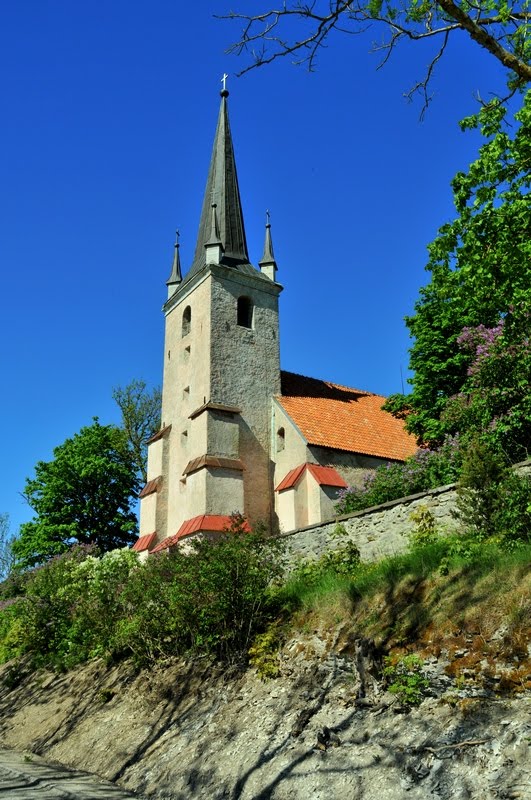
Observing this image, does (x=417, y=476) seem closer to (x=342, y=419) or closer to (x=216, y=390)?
(x=342, y=419)

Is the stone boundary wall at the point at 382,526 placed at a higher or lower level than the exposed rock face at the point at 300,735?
higher

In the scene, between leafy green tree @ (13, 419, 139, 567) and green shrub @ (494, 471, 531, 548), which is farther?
leafy green tree @ (13, 419, 139, 567)

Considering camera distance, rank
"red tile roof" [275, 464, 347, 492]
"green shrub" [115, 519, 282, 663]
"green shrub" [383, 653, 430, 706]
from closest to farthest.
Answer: "green shrub" [383, 653, 430, 706] → "green shrub" [115, 519, 282, 663] → "red tile roof" [275, 464, 347, 492]

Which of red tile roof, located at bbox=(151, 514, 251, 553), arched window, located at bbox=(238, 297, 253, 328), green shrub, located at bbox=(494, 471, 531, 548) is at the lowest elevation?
green shrub, located at bbox=(494, 471, 531, 548)

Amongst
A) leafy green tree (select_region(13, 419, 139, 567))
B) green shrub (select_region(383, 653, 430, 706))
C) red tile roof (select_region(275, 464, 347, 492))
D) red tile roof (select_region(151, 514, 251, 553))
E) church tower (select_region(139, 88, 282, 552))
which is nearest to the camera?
green shrub (select_region(383, 653, 430, 706))

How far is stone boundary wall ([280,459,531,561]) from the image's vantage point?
11.6m

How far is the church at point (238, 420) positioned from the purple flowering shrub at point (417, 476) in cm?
318

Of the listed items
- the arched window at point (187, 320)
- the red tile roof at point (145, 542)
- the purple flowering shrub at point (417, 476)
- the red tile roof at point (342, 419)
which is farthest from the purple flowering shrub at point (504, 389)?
the arched window at point (187, 320)

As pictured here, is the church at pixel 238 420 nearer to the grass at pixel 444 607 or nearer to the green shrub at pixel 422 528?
the green shrub at pixel 422 528

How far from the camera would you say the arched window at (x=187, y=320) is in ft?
84.5

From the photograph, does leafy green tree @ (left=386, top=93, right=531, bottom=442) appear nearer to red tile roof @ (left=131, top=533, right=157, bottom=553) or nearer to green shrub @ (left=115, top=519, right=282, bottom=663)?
green shrub @ (left=115, top=519, right=282, bottom=663)

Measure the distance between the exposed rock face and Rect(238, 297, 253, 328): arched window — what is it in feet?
51.8

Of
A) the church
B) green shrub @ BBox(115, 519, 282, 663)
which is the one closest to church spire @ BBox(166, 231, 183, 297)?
the church

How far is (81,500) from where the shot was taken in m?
32.4
